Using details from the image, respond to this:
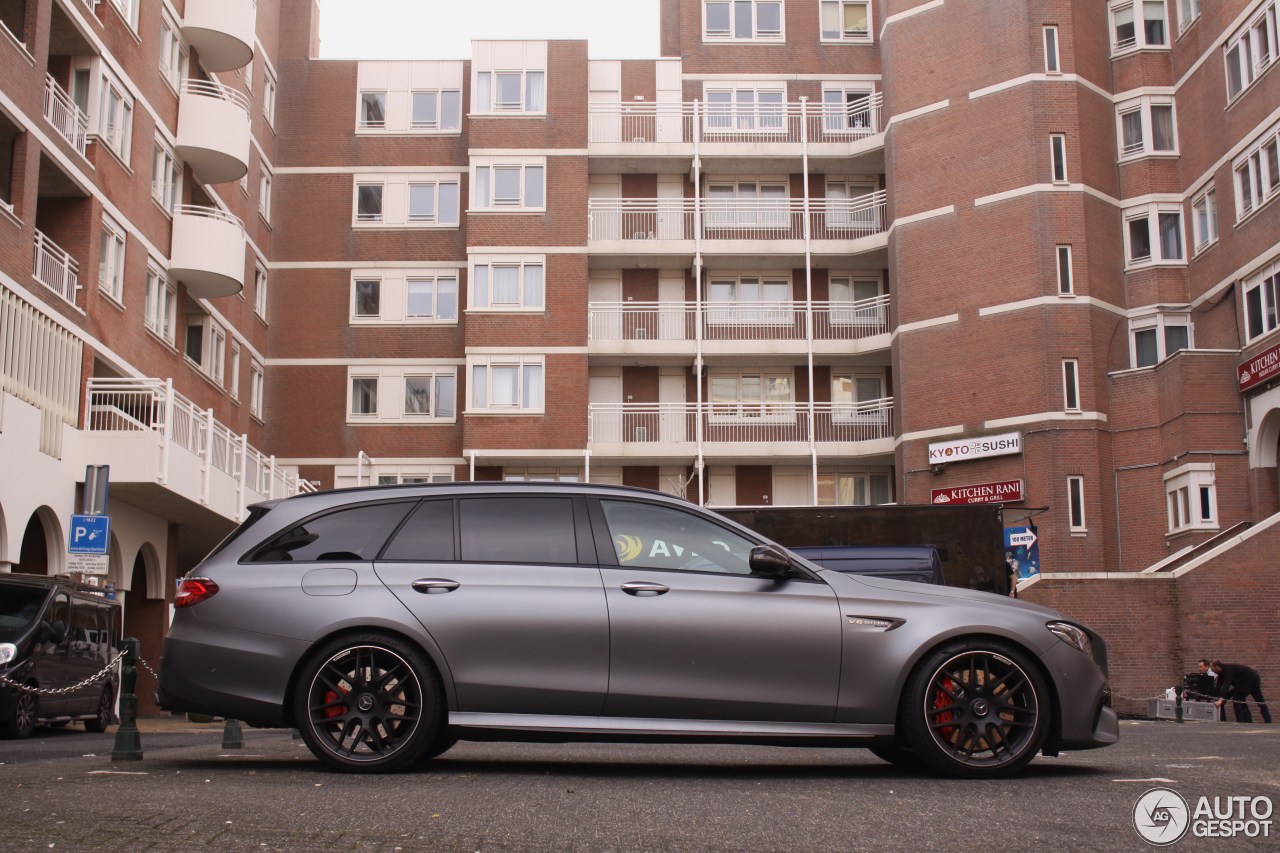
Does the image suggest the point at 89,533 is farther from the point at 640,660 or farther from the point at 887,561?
the point at 640,660

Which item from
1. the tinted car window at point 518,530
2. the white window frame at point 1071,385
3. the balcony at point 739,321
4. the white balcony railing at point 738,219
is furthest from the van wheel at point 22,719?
the white balcony railing at point 738,219

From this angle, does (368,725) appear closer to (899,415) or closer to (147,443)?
(147,443)

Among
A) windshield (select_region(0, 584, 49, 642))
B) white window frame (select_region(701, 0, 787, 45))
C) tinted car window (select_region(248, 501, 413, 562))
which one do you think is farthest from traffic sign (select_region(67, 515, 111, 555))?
white window frame (select_region(701, 0, 787, 45))

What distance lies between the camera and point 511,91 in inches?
1789

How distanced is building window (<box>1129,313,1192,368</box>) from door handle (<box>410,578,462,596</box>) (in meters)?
34.4

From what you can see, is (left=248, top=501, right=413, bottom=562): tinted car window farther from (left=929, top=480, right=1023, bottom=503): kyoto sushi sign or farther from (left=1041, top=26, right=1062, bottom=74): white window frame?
(left=1041, top=26, right=1062, bottom=74): white window frame

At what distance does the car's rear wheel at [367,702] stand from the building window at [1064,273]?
110ft

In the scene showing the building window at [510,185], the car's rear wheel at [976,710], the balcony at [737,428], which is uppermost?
the building window at [510,185]

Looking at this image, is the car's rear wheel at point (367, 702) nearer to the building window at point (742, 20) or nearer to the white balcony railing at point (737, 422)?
the white balcony railing at point (737, 422)

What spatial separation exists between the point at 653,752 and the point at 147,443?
708 inches

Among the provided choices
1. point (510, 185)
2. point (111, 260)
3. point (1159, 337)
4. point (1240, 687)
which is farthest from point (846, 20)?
point (111, 260)

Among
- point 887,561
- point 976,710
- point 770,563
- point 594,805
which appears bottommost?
point 594,805

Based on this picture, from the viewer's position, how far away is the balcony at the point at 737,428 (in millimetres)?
43438

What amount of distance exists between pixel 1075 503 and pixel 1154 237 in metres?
7.99
